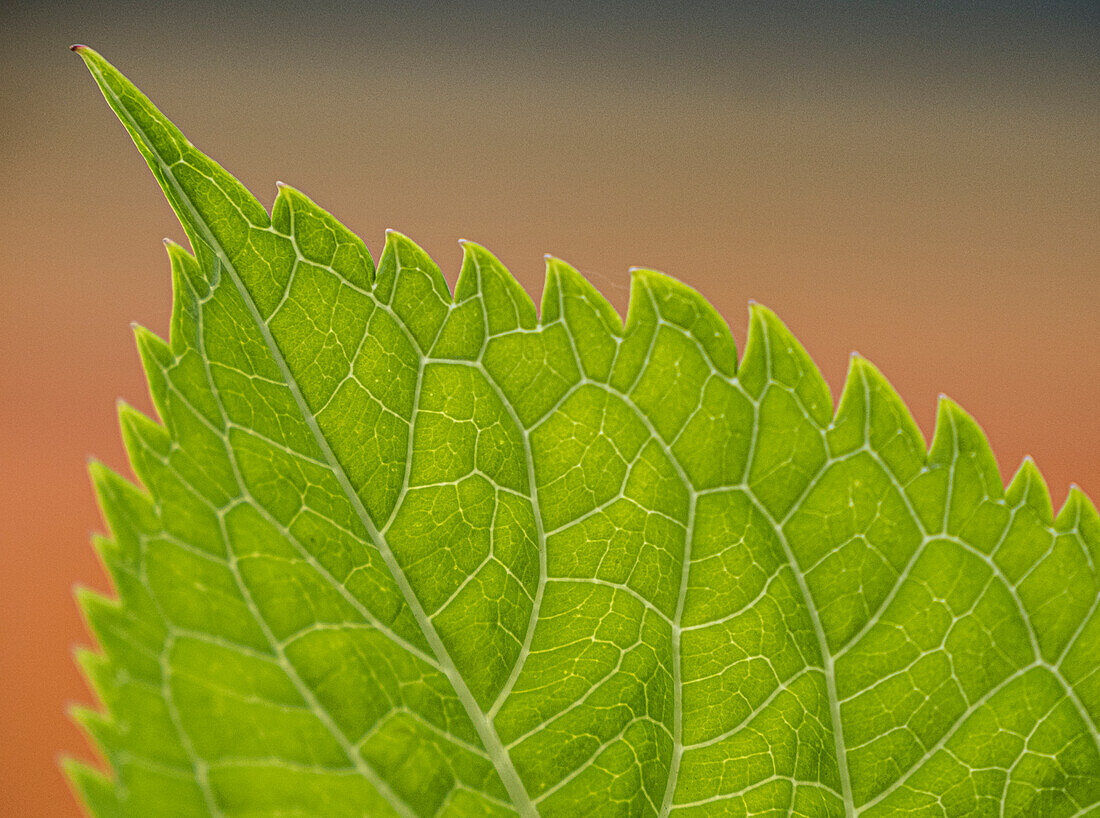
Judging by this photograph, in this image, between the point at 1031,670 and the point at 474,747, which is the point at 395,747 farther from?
the point at 1031,670

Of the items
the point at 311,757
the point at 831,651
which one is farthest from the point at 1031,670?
the point at 311,757

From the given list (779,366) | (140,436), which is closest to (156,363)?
(140,436)

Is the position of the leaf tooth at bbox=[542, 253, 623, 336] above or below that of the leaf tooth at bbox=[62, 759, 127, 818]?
above

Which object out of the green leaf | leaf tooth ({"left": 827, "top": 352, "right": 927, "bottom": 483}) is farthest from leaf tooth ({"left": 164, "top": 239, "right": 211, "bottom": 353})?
leaf tooth ({"left": 827, "top": 352, "right": 927, "bottom": 483})

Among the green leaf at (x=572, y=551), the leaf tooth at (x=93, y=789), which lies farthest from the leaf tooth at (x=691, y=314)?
the leaf tooth at (x=93, y=789)

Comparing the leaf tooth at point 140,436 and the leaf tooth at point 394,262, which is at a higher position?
the leaf tooth at point 394,262

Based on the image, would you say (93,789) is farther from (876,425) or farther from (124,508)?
(876,425)

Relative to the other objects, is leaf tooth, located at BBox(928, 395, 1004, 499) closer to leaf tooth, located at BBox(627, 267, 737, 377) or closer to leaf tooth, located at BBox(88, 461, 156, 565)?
Result: leaf tooth, located at BBox(627, 267, 737, 377)

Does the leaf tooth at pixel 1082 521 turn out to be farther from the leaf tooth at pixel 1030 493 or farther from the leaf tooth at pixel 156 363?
the leaf tooth at pixel 156 363
